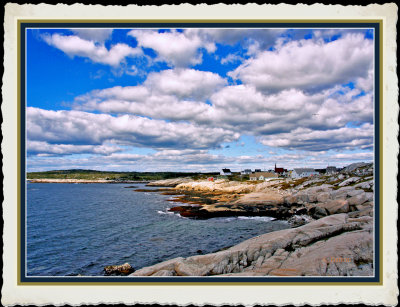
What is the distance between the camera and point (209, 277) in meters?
6.79

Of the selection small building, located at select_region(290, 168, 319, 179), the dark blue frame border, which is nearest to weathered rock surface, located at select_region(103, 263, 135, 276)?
the dark blue frame border

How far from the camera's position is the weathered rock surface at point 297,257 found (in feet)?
27.2

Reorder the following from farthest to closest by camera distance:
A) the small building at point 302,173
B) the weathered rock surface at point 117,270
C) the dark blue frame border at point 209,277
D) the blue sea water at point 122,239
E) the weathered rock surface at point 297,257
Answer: the small building at point 302,173 < the blue sea water at point 122,239 < the weathered rock surface at point 117,270 < the weathered rock surface at point 297,257 < the dark blue frame border at point 209,277

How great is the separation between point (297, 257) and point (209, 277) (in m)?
5.35

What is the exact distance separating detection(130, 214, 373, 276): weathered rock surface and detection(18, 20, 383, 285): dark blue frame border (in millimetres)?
1392

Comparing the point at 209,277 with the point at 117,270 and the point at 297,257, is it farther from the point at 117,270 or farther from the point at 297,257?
the point at 117,270

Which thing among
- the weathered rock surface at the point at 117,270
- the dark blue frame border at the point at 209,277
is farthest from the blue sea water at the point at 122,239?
the dark blue frame border at the point at 209,277

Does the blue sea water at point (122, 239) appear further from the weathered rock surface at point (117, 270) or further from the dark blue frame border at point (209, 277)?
the dark blue frame border at point (209, 277)

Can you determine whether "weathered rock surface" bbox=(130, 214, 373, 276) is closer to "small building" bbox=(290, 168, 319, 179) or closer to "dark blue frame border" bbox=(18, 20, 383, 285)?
"dark blue frame border" bbox=(18, 20, 383, 285)

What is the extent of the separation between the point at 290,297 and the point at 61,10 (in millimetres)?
11322

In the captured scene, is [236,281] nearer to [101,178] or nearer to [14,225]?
[14,225]

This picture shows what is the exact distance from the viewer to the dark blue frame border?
22.3 feet

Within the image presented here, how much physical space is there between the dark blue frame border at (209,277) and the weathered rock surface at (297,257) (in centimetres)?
139

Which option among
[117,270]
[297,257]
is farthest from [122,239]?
[297,257]
